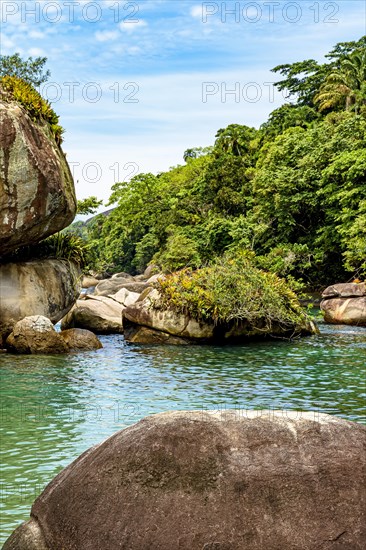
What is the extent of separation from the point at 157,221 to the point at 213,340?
29.1 m

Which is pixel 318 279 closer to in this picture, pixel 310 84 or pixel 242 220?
pixel 242 220

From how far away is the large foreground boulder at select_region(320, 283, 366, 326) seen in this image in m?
25.3

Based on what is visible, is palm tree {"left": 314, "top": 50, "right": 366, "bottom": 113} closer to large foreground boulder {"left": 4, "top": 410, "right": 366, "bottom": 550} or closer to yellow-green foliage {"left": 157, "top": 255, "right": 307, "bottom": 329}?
yellow-green foliage {"left": 157, "top": 255, "right": 307, "bottom": 329}

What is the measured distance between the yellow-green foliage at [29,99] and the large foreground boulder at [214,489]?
15.6 meters

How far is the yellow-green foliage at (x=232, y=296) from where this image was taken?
65.9ft

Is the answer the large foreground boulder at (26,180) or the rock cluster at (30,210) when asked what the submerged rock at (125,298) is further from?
the large foreground boulder at (26,180)

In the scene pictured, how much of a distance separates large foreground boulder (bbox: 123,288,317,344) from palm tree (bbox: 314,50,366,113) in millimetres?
32196

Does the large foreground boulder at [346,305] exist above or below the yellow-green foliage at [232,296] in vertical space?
below

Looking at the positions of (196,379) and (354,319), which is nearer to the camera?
(196,379)

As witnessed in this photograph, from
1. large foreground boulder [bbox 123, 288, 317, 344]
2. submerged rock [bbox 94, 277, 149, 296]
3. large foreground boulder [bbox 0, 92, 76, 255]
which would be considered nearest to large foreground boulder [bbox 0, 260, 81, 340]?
large foreground boulder [bbox 0, 92, 76, 255]

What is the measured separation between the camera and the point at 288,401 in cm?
1261

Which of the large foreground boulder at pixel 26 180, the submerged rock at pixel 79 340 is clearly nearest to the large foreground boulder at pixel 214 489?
the large foreground boulder at pixel 26 180

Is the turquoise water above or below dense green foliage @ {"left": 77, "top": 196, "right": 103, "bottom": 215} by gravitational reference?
below

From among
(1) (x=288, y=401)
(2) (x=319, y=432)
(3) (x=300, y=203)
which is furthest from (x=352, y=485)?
(3) (x=300, y=203)
